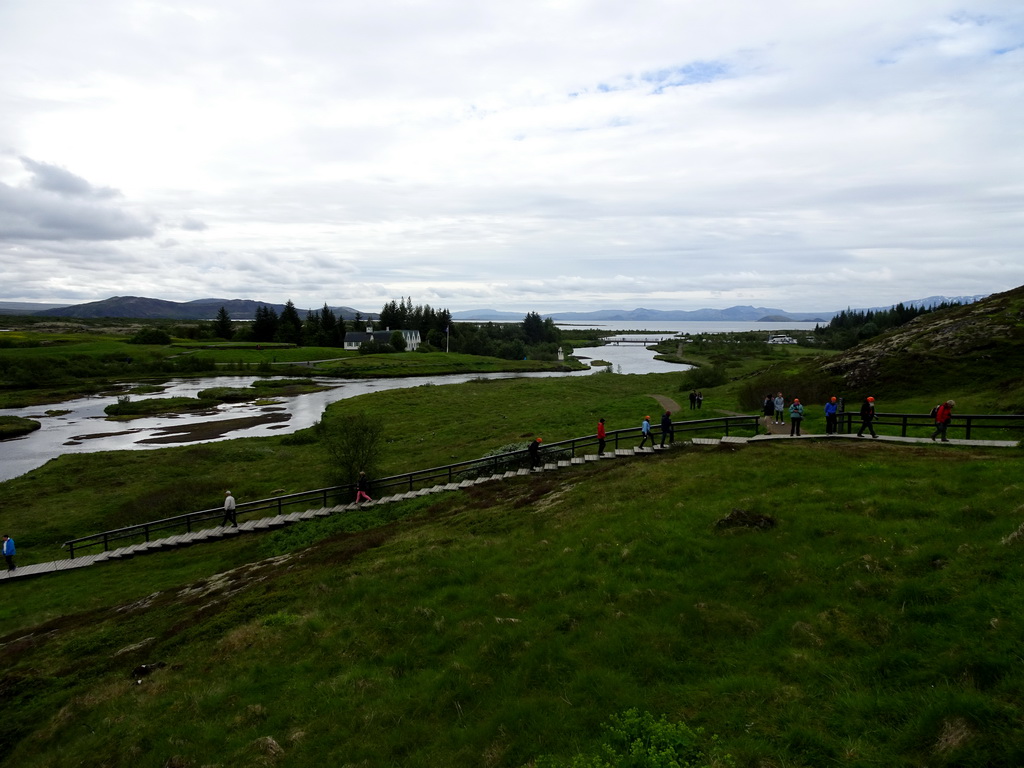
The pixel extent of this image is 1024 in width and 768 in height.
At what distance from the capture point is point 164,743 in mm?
9148

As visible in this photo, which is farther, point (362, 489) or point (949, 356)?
point (949, 356)

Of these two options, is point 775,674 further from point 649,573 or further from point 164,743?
point 164,743

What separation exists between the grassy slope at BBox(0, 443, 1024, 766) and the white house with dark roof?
14428 cm

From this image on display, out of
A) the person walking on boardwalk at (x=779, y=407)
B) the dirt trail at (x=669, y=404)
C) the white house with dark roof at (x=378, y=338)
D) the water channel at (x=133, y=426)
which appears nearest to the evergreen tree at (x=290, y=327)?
the white house with dark roof at (x=378, y=338)

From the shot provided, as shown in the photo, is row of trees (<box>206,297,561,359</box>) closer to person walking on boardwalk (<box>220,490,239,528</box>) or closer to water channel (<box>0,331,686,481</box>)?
water channel (<box>0,331,686,481</box>)

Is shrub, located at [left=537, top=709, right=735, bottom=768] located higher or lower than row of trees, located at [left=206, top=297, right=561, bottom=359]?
lower

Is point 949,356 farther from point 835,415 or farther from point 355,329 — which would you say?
point 355,329

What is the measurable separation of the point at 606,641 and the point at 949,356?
1317 inches

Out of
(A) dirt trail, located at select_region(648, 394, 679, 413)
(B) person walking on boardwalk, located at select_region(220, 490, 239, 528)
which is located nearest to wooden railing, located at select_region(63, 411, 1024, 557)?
(B) person walking on boardwalk, located at select_region(220, 490, 239, 528)

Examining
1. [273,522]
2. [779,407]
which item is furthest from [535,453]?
[273,522]

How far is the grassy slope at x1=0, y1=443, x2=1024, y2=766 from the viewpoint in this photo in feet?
22.7

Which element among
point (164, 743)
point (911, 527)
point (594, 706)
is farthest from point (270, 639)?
point (911, 527)

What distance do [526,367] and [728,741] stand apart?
12772 centimetres

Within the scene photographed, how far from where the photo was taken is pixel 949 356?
104 ft
